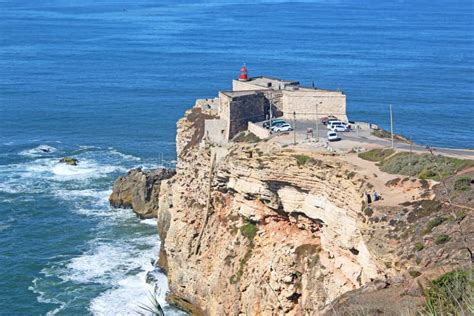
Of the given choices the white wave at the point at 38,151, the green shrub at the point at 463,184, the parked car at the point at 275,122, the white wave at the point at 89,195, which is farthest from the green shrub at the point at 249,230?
the white wave at the point at 38,151

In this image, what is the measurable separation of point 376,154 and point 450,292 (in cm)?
2034

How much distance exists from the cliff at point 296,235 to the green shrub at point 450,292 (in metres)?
0.94

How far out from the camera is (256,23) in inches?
6964

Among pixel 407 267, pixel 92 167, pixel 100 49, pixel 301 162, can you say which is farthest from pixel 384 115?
pixel 100 49

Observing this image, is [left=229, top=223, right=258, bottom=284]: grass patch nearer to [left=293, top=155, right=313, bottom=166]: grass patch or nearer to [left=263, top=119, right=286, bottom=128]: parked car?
[left=293, top=155, right=313, bottom=166]: grass patch

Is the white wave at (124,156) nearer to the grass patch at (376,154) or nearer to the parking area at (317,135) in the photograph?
the parking area at (317,135)

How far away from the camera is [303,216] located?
36.5 meters

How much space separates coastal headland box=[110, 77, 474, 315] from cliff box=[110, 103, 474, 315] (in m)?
0.06

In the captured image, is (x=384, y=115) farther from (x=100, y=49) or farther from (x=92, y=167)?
(x=100, y=49)

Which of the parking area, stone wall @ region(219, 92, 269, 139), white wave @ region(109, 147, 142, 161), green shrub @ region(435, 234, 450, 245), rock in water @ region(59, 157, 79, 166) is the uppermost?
stone wall @ region(219, 92, 269, 139)

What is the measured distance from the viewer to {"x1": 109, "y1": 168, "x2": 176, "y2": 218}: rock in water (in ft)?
196

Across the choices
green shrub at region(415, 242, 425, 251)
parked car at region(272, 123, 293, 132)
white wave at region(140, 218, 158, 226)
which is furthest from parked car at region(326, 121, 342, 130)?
green shrub at region(415, 242, 425, 251)

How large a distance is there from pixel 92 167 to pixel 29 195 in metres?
8.73

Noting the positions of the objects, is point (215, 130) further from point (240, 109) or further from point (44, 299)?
point (44, 299)
